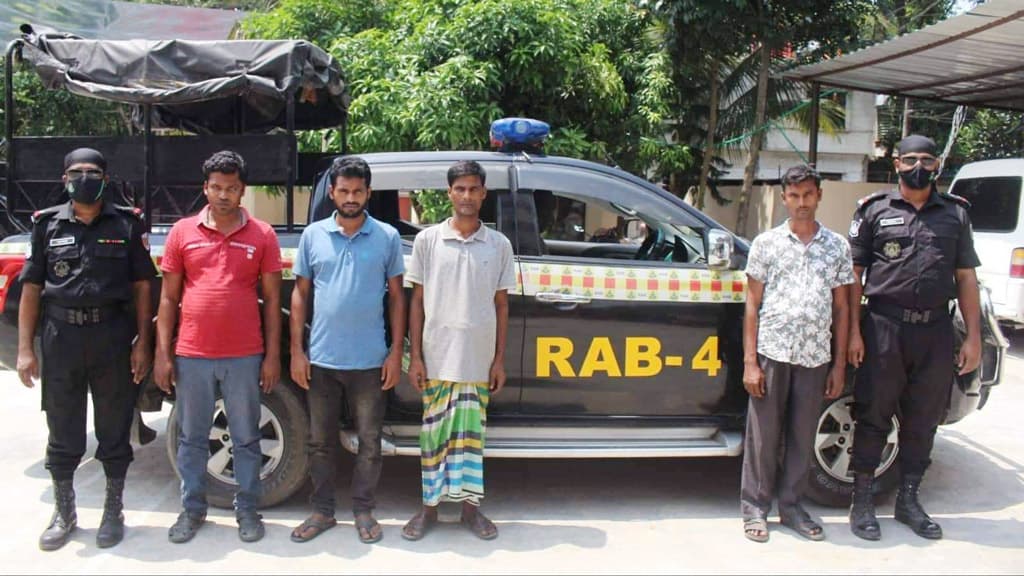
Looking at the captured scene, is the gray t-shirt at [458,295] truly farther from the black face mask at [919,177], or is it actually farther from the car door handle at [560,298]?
the black face mask at [919,177]

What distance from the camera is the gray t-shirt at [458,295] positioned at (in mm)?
3602

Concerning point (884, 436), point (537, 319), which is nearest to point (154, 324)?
point (537, 319)

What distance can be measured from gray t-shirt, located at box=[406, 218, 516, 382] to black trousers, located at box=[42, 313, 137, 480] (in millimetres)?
1388

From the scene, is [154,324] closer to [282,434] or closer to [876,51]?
[282,434]

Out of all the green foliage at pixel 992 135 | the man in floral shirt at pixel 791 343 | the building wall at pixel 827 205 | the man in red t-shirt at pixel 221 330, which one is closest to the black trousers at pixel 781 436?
the man in floral shirt at pixel 791 343

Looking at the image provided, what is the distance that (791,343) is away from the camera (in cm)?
373

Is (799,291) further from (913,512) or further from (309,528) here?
(309,528)

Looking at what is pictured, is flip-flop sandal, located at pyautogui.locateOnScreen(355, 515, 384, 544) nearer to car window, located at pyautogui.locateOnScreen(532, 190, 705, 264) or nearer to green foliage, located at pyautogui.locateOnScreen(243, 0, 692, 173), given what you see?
car window, located at pyautogui.locateOnScreen(532, 190, 705, 264)

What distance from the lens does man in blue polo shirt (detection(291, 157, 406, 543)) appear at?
141 inches

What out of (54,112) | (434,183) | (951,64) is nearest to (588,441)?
(434,183)

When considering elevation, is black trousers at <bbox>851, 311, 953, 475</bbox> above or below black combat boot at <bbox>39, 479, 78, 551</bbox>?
above

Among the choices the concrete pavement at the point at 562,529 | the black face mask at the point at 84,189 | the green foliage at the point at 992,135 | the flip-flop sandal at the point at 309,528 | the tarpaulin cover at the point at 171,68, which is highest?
the green foliage at the point at 992,135

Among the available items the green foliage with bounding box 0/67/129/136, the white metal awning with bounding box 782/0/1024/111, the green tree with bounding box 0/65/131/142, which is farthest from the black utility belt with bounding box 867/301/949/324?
the green foliage with bounding box 0/67/129/136

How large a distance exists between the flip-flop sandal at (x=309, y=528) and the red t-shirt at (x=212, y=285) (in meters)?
0.86
